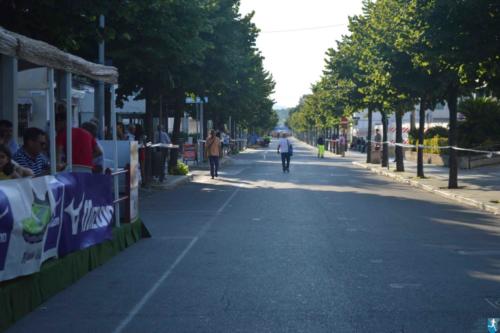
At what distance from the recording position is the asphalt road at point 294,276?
7359 millimetres

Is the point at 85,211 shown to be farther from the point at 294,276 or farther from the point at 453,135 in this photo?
the point at 453,135

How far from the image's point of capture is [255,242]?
1272cm

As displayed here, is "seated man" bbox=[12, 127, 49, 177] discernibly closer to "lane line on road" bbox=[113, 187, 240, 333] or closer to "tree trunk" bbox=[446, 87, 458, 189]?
"lane line on road" bbox=[113, 187, 240, 333]

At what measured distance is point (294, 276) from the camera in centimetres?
966

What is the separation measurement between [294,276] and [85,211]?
9.22 ft

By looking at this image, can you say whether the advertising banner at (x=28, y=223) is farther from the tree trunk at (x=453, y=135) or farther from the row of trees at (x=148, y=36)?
the tree trunk at (x=453, y=135)

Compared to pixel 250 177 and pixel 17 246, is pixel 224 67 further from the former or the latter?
pixel 17 246

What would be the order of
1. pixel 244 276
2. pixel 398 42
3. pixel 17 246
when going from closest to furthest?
1. pixel 17 246
2. pixel 244 276
3. pixel 398 42

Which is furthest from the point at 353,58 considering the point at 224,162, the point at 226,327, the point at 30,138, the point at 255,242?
the point at 226,327

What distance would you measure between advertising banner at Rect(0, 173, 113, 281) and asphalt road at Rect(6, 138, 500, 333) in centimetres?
49

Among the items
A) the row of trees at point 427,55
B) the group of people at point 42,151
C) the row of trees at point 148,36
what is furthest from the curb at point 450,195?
the group of people at point 42,151

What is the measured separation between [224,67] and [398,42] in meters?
10.4

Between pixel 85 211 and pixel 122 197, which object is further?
pixel 122 197

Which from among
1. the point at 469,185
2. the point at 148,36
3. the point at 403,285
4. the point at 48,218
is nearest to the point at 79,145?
the point at 48,218
